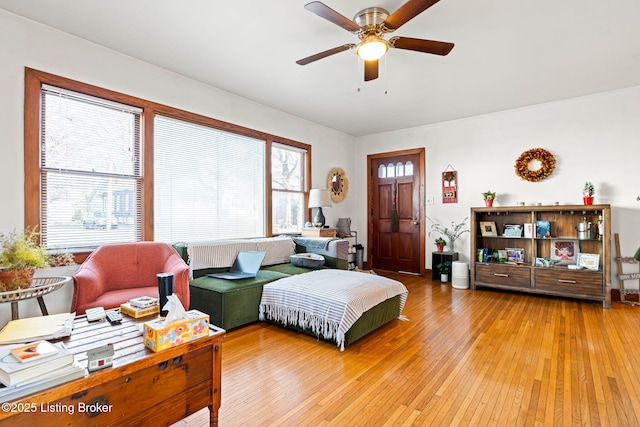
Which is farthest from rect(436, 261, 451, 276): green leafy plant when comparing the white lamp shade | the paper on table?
the paper on table

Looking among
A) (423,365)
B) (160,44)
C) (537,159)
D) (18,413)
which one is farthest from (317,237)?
(18,413)

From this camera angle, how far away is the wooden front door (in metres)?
5.72

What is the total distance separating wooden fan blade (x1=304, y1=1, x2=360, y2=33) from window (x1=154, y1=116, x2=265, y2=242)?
227 cm

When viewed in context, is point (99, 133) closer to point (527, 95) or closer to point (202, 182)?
point (202, 182)

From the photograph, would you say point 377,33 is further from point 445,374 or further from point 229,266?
point 229,266

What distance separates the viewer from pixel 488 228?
482cm

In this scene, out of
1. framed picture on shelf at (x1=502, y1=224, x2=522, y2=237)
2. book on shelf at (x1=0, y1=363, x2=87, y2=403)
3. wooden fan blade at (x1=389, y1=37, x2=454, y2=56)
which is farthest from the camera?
framed picture on shelf at (x1=502, y1=224, x2=522, y2=237)

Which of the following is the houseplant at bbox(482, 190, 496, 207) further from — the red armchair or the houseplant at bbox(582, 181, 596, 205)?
the red armchair

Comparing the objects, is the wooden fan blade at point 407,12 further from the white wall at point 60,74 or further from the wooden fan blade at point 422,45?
the white wall at point 60,74

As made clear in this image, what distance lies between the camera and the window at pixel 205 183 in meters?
3.55

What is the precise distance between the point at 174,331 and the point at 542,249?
196 inches

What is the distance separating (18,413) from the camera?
1.00 m

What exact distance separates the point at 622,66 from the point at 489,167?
190 centimetres

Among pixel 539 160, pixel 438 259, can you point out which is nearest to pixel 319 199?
pixel 438 259
